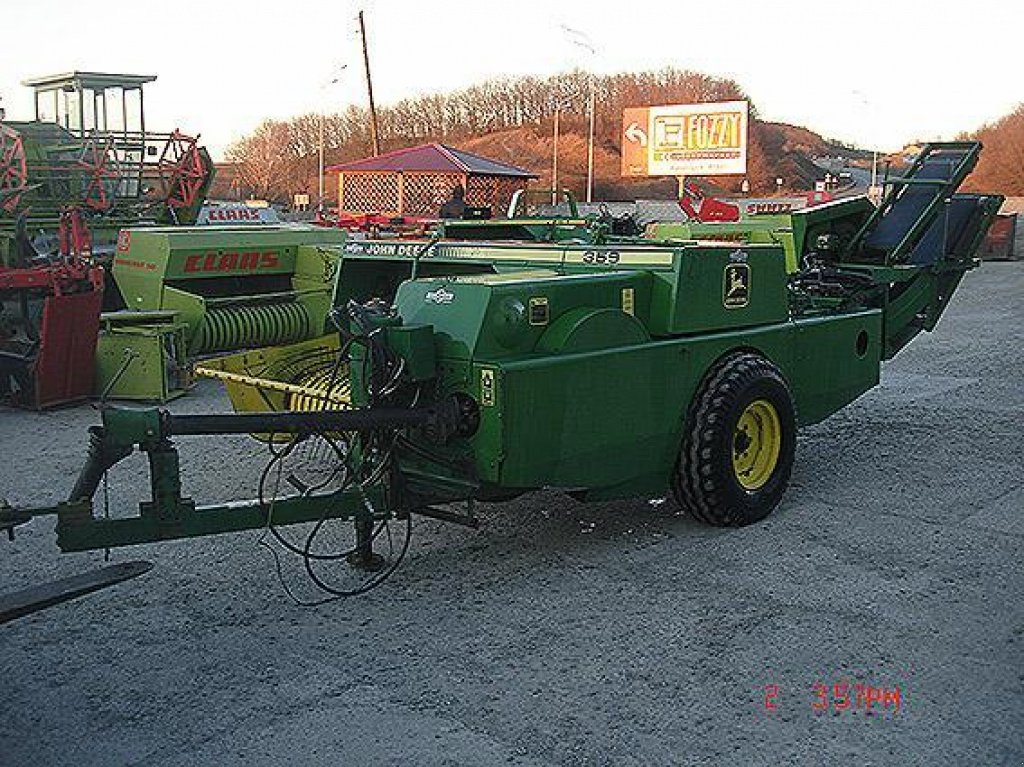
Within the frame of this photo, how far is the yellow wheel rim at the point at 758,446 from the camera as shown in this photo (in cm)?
569

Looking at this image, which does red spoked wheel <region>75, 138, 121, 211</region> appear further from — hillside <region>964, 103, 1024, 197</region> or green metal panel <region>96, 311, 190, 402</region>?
hillside <region>964, 103, 1024, 197</region>

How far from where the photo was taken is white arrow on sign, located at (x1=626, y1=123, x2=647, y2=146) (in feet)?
116

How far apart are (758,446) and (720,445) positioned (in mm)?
552

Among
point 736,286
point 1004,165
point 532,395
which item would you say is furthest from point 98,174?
point 1004,165

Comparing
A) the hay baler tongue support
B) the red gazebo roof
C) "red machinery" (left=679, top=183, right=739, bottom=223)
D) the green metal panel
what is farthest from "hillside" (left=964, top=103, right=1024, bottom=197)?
the hay baler tongue support

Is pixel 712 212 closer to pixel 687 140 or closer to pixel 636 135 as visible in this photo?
pixel 687 140

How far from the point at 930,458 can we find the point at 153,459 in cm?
474

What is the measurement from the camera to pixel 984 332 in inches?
514

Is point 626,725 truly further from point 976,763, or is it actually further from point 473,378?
point 473,378

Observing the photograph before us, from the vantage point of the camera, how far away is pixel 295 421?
4.24 metres
